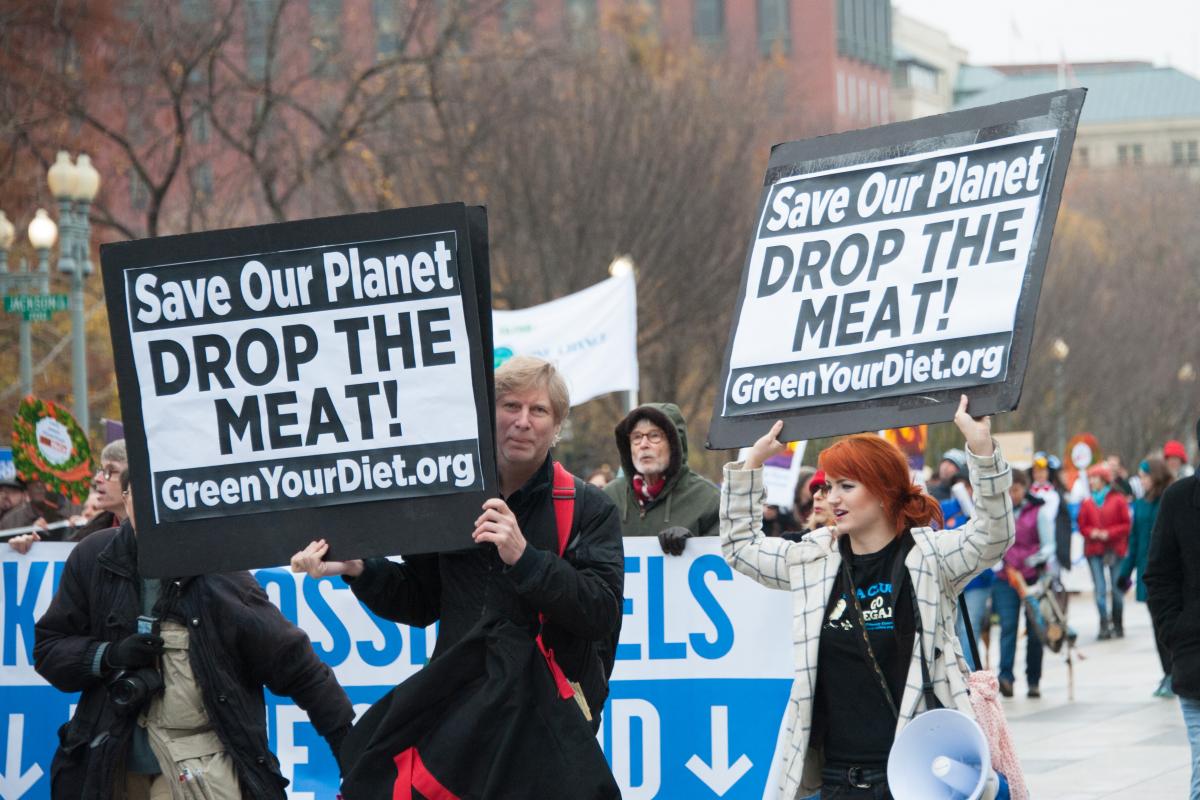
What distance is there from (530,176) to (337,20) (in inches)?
215

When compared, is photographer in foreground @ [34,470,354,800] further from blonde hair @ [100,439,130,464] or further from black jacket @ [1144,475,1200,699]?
black jacket @ [1144,475,1200,699]

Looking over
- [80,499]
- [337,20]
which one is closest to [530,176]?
[337,20]

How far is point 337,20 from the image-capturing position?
32875mm

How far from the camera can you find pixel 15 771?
26.4 feet

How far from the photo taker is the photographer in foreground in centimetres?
567

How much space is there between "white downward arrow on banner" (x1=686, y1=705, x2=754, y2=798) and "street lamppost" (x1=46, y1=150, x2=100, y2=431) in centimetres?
1193

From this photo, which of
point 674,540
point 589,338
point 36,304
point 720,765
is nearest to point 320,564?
point 674,540

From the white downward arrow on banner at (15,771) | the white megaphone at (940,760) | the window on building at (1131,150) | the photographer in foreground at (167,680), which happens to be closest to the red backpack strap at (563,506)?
the white megaphone at (940,760)

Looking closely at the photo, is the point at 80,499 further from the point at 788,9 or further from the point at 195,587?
the point at 788,9

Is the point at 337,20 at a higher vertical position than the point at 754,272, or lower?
higher

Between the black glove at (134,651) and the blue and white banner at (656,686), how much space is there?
7.99 ft

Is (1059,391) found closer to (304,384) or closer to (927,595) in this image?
(927,595)

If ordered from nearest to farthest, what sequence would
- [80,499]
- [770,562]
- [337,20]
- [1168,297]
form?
1. [770,562]
2. [80,499]
3. [337,20]
4. [1168,297]

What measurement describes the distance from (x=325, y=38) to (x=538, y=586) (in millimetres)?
28287
